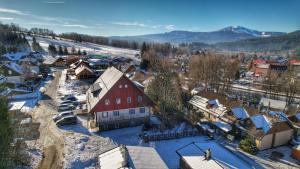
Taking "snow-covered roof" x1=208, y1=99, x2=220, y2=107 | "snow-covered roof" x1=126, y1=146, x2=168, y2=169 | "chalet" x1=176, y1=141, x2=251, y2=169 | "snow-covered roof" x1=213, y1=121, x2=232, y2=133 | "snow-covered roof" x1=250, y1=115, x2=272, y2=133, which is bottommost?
"snow-covered roof" x1=213, y1=121, x2=232, y2=133

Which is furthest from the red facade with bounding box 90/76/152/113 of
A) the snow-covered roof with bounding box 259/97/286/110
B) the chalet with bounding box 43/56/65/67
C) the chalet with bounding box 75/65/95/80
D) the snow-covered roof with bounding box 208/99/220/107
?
the chalet with bounding box 43/56/65/67

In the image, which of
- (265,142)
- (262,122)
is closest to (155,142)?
(265,142)

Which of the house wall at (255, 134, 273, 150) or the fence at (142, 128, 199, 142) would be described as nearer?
the house wall at (255, 134, 273, 150)

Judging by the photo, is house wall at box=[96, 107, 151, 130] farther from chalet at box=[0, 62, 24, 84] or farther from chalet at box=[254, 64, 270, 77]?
chalet at box=[254, 64, 270, 77]

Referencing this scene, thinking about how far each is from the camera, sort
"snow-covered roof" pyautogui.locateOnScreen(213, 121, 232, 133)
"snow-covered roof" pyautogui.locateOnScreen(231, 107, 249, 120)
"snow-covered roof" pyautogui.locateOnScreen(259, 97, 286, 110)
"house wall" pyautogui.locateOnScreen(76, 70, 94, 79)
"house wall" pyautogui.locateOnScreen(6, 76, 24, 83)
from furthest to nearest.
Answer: "house wall" pyautogui.locateOnScreen(76, 70, 94, 79)
"house wall" pyautogui.locateOnScreen(6, 76, 24, 83)
"snow-covered roof" pyautogui.locateOnScreen(259, 97, 286, 110)
"snow-covered roof" pyautogui.locateOnScreen(231, 107, 249, 120)
"snow-covered roof" pyautogui.locateOnScreen(213, 121, 232, 133)

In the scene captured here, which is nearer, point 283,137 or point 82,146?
point 82,146

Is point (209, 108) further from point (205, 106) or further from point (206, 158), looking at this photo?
point (206, 158)

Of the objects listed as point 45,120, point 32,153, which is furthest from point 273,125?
point 45,120
